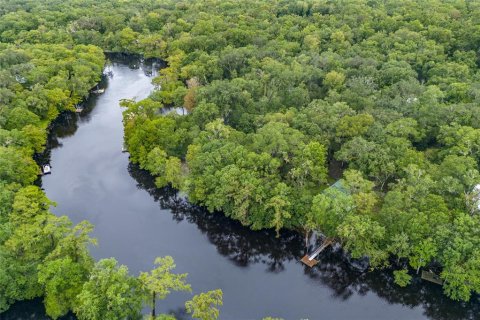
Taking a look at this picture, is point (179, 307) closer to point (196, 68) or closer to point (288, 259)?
point (288, 259)

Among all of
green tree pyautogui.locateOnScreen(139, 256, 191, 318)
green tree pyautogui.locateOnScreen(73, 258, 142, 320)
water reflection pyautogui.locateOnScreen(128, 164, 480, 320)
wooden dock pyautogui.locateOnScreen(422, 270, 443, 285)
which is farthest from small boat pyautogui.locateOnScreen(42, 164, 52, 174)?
wooden dock pyautogui.locateOnScreen(422, 270, 443, 285)

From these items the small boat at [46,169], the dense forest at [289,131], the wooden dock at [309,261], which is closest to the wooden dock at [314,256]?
the wooden dock at [309,261]

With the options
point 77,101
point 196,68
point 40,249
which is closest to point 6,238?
point 40,249

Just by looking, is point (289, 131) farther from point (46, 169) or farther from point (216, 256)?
point (46, 169)

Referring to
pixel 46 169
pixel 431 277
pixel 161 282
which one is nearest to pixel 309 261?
pixel 431 277

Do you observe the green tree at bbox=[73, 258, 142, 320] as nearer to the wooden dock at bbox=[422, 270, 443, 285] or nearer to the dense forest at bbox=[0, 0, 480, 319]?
the dense forest at bbox=[0, 0, 480, 319]

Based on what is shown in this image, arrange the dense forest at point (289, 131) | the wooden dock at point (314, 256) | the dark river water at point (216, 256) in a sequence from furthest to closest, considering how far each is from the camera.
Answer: the wooden dock at point (314, 256)
the dark river water at point (216, 256)
the dense forest at point (289, 131)

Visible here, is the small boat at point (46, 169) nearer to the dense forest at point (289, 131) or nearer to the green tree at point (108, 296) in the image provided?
the dense forest at point (289, 131)
